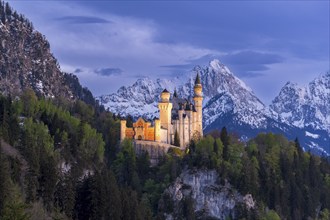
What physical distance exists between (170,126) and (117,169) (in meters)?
16.8

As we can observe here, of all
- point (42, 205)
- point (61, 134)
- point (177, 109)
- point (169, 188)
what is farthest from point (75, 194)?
point (177, 109)

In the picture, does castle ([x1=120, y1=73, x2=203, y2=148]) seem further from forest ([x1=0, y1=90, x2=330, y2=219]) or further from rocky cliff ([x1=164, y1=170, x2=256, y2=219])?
rocky cliff ([x1=164, y1=170, x2=256, y2=219])

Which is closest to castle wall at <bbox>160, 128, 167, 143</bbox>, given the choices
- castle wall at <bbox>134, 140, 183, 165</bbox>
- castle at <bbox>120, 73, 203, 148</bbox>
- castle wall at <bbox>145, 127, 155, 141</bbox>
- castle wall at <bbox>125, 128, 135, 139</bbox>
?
castle at <bbox>120, 73, 203, 148</bbox>

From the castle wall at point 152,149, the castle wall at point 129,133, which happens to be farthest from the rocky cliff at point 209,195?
the castle wall at point 129,133

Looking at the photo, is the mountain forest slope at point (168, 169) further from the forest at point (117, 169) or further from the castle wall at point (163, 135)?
the castle wall at point (163, 135)

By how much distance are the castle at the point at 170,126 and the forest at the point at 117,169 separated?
10.8 ft

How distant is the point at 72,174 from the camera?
140 metres

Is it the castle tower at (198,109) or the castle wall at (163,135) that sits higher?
the castle tower at (198,109)

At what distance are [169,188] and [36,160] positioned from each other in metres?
45.1

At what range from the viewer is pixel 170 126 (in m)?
183

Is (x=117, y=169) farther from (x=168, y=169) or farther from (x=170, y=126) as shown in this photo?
(x=170, y=126)

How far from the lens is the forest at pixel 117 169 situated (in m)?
129

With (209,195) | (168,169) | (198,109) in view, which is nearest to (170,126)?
(198,109)

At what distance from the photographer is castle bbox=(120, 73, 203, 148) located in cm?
17988
